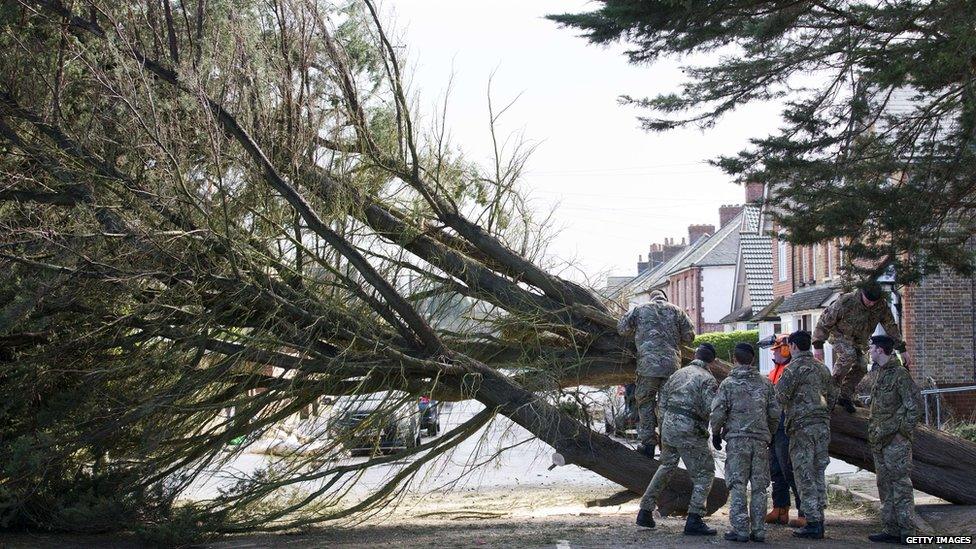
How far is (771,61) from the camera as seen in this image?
425 inches

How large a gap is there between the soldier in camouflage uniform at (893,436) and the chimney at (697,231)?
53881 millimetres

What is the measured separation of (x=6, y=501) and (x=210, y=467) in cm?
188

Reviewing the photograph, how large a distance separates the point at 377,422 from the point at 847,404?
4856mm

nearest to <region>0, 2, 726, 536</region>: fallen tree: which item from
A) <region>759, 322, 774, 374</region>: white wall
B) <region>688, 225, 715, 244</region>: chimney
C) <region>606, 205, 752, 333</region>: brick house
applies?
<region>759, 322, 774, 374</region>: white wall

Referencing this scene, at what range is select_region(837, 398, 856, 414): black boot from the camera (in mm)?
10648

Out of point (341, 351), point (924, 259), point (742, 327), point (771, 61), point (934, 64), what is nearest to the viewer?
point (934, 64)

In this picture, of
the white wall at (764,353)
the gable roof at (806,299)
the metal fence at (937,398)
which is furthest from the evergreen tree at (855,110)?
the white wall at (764,353)

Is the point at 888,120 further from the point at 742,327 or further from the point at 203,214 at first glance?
the point at 742,327

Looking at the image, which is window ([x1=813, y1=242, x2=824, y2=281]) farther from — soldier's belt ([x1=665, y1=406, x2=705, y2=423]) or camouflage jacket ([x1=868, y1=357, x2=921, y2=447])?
soldier's belt ([x1=665, y1=406, x2=705, y2=423])

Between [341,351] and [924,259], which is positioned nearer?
[924,259]

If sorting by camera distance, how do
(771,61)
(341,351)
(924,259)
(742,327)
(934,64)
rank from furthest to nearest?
(742,327) → (771,61) → (341,351) → (924,259) → (934,64)

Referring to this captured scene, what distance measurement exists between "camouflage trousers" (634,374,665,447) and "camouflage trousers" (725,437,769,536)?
1603mm

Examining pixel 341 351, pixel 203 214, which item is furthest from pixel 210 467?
pixel 203 214

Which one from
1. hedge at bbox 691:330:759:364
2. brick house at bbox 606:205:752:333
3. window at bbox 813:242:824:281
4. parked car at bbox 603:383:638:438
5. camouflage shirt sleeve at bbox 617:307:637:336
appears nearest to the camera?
camouflage shirt sleeve at bbox 617:307:637:336
